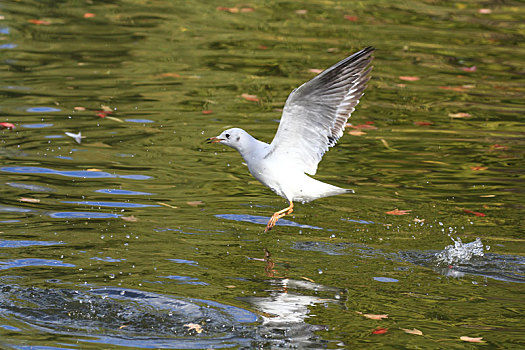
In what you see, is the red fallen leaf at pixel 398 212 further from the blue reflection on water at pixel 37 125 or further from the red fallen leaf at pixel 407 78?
the red fallen leaf at pixel 407 78

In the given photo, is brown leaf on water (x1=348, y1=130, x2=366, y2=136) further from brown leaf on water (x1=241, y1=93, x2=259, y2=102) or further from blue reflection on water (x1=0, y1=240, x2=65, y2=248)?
blue reflection on water (x1=0, y1=240, x2=65, y2=248)

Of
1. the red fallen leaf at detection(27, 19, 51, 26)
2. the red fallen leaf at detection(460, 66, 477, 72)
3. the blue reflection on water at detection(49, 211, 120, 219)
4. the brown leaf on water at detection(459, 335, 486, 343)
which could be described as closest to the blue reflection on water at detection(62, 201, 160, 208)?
the blue reflection on water at detection(49, 211, 120, 219)

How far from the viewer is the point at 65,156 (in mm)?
10148

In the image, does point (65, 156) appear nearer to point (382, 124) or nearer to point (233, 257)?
point (233, 257)

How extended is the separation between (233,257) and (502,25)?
11226mm

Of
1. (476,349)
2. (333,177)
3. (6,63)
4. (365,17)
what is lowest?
(476,349)

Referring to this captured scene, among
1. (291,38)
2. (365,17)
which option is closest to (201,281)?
(291,38)

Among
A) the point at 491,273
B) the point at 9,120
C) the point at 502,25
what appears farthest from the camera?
the point at 502,25

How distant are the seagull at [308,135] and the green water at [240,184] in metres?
0.64

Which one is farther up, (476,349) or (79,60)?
(79,60)

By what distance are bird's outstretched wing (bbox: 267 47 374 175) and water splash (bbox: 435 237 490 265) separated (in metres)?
1.38

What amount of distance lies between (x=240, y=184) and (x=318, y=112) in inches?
97.5

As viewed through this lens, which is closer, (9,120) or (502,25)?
(9,120)

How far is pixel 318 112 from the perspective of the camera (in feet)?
24.3
